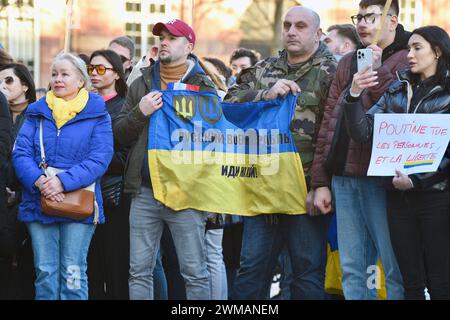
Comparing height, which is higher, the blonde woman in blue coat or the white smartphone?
the white smartphone

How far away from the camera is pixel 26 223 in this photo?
7.44 metres

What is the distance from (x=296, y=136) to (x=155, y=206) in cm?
113

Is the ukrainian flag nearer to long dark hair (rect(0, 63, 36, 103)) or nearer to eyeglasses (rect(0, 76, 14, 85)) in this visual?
long dark hair (rect(0, 63, 36, 103))

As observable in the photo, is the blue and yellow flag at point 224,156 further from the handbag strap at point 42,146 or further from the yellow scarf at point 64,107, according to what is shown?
the handbag strap at point 42,146

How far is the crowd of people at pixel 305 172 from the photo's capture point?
279 inches

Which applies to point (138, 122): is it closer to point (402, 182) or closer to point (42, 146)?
point (42, 146)

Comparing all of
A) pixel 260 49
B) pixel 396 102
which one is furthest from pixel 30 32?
pixel 396 102

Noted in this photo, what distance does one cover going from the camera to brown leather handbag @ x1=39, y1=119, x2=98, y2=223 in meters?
7.23

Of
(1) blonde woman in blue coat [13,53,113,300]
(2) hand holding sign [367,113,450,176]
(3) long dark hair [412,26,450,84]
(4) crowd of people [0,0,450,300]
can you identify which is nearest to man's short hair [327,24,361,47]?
(4) crowd of people [0,0,450,300]

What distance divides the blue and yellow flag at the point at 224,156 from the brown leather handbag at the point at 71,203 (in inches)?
18.2

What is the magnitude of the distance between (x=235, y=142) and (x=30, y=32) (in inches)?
837

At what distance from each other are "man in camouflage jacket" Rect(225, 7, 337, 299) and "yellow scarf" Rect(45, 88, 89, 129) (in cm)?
130

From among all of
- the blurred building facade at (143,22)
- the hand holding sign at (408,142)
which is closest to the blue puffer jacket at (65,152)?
the hand holding sign at (408,142)
